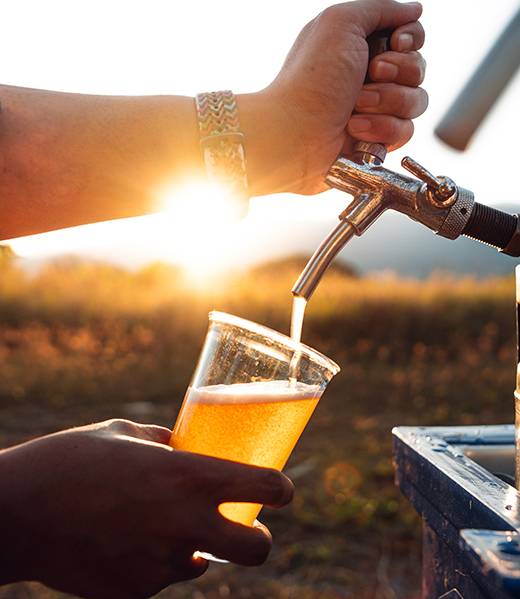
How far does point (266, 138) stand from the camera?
195cm

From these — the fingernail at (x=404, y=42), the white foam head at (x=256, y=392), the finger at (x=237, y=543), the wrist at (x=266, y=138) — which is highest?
the fingernail at (x=404, y=42)

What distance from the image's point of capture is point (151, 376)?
7480 millimetres

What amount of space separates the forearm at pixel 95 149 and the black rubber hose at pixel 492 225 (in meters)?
0.68

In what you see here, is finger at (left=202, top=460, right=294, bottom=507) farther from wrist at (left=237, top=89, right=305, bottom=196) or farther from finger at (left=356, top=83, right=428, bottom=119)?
finger at (left=356, top=83, right=428, bottom=119)

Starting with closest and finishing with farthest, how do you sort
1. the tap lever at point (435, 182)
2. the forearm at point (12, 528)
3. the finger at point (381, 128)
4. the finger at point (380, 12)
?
the forearm at point (12, 528), the tap lever at point (435, 182), the finger at point (380, 12), the finger at point (381, 128)

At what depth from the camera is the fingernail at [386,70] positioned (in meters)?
1.92

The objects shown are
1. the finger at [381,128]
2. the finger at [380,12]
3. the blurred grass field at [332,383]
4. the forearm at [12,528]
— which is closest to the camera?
the forearm at [12,528]

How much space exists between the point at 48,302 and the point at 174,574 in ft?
33.0

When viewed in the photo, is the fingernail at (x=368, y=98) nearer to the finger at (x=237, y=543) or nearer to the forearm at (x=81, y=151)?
the forearm at (x=81, y=151)

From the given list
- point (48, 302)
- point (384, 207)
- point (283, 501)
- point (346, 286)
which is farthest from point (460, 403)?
Answer: point (48, 302)

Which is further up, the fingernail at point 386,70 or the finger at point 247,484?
the fingernail at point 386,70

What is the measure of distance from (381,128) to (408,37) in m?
0.24

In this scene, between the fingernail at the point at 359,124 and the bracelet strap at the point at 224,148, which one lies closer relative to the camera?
the bracelet strap at the point at 224,148

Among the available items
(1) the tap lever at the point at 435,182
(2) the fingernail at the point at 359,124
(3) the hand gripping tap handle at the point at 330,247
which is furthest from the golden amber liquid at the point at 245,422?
(2) the fingernail at the point at 359,124
